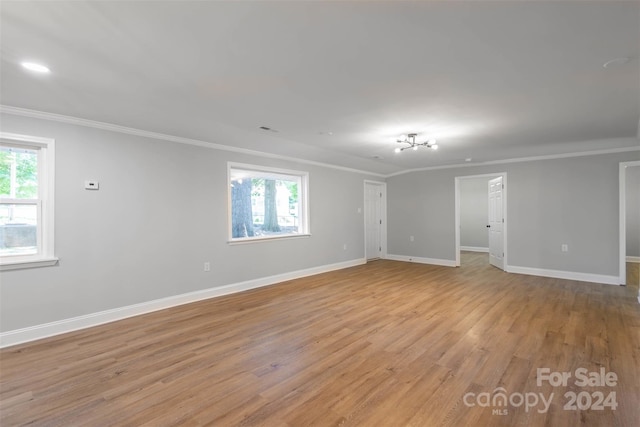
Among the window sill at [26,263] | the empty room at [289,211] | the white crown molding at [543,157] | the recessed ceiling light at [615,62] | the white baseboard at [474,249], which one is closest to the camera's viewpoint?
the empty room at [289,211]

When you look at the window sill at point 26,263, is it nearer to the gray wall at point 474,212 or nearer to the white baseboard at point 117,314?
the white baseboard at point 117,314

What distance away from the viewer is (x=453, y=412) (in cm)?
187

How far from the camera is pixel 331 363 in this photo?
2.49 meters

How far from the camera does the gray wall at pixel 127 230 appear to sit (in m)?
3.10

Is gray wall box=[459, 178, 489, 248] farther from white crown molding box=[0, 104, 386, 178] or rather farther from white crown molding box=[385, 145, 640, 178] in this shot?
white crown molding box=[0, 104, 386, 178]

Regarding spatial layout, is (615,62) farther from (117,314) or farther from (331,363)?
(117,314)

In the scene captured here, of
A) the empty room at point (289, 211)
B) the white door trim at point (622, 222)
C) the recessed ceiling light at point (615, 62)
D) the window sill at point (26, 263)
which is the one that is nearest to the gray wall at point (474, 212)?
the empty room at point (289, 211)

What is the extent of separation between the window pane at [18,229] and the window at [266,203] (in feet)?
7.48

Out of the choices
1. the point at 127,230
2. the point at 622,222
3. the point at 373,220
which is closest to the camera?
the point at 127,230

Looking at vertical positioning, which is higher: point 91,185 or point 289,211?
point 91,185

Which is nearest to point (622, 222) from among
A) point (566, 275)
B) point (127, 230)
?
point (566, 275)

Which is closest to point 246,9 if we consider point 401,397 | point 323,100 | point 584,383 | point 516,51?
point 323,100

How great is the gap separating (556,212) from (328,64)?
5.82 metres

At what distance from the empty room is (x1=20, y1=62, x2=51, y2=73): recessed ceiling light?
0.08 meters
